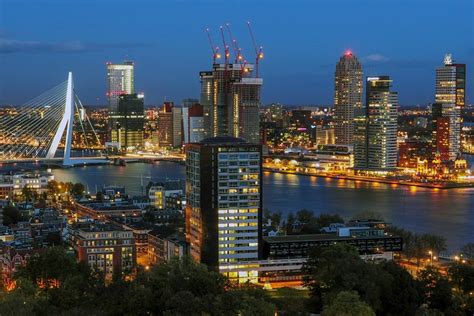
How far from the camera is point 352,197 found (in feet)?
45.6

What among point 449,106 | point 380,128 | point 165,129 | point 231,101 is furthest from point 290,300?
point 165,129

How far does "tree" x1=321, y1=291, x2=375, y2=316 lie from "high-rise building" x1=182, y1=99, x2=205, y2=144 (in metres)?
20.7

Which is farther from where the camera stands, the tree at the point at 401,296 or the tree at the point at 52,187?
the tree at the point at 52,187

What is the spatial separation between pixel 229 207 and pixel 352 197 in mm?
6775

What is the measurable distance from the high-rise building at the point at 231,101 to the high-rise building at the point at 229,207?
15.4m

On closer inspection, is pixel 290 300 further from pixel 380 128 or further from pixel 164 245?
pixel 380 128

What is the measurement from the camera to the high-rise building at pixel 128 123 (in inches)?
1142

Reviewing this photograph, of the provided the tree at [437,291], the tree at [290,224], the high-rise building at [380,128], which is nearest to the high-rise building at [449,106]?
the high-rise building at [380,128]

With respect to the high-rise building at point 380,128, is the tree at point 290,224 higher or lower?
lower

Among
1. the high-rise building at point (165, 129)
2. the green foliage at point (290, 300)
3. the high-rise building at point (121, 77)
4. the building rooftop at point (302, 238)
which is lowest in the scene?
the green foliage at point (290, 300)

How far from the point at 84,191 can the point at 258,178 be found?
6.68 metres

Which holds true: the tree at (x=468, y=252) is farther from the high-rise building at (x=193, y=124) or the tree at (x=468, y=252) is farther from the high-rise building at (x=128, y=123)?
the high-rise building at (x=128, y=123)

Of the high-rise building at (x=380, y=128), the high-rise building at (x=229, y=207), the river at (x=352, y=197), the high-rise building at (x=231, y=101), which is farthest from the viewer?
the high-rise building at (x=231, y=101)

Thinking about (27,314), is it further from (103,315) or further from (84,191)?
(84,191)
